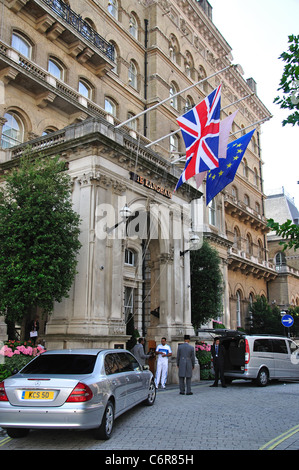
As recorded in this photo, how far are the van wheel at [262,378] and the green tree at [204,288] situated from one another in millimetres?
7779

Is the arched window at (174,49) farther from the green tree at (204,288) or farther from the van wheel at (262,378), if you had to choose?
the van wheel at (262,378)

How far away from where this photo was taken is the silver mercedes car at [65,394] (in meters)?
6.60

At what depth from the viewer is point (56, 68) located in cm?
2289

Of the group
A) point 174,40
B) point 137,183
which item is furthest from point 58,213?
point 174,40

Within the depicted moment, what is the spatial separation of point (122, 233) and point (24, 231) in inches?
153

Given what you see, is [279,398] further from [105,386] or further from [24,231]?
[24,231]

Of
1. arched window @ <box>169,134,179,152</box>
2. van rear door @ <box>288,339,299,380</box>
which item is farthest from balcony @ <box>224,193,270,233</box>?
van rear door @ <box>288,339,299,380</box>

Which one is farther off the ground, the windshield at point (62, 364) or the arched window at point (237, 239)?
the arched window at point (237, 239)

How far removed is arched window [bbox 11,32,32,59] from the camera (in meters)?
20.7

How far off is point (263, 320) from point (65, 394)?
113 ft

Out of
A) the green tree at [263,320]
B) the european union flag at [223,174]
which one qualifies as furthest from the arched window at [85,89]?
the green tree at [263,320]

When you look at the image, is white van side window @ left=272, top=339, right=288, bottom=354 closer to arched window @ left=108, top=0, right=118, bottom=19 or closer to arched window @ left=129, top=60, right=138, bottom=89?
arched window @ left=129, top=60, right=138, bottom=89

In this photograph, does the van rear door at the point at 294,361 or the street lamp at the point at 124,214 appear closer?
the street lamp at the point at 124,214

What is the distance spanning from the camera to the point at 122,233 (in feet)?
52.7
